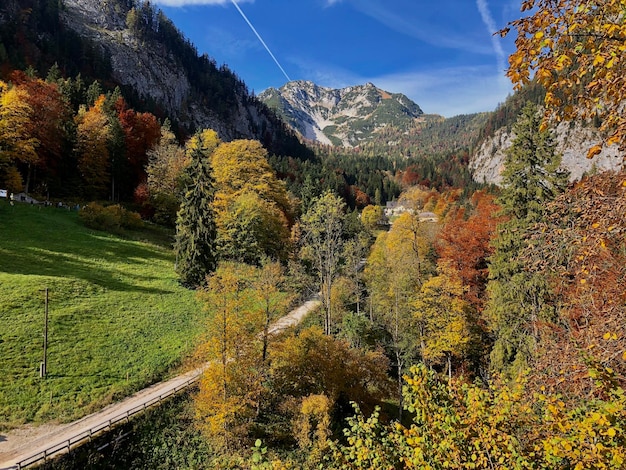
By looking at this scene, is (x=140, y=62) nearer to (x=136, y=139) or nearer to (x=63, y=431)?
(x=136, y=139)

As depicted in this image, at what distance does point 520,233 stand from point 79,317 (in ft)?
93.9

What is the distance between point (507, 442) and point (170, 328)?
2531cm

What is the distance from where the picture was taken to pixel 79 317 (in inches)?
955

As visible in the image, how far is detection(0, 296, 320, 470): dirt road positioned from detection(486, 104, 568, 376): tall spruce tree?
1966 cm

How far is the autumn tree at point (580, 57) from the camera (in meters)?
3.46

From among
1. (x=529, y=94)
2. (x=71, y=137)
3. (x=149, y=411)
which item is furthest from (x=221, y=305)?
(x=529, y=94)

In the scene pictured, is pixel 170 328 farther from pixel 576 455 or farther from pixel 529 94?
pixel 529 94

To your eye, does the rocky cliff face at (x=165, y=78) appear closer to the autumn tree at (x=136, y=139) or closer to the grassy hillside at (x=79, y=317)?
the autumn tree at (x=136, y=139)

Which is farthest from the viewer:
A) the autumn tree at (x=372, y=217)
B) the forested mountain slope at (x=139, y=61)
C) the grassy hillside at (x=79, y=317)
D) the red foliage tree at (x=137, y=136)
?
the forested mountain slope at (x=139, y=61)

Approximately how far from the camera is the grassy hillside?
18297 millimetres

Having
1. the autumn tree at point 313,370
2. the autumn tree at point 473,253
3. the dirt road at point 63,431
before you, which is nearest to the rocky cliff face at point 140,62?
the autumn tree at point 473,253

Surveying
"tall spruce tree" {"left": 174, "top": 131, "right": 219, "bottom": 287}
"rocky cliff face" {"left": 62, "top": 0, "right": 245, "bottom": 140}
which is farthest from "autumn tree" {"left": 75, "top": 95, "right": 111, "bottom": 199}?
"rocky cliff face" {"left": 62, "top": 0, "right": 245, "bottom": 140}

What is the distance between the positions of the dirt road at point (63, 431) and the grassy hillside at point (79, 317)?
1.84 feet

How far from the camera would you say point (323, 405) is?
19.9m
